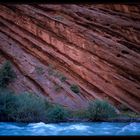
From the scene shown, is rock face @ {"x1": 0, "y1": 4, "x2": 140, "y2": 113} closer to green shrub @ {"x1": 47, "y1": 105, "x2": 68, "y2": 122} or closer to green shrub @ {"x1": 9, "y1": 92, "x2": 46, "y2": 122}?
green shrub @ {"x1": 47, "y1": 105, "x2": 68, "y2": 122}

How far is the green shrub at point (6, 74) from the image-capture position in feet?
32.9

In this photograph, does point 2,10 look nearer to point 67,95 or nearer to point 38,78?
point 38,78

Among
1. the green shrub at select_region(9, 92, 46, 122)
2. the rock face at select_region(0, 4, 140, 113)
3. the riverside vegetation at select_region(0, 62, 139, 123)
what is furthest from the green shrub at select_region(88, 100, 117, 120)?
the green shrub at select_region(9, 92, 46, 122)

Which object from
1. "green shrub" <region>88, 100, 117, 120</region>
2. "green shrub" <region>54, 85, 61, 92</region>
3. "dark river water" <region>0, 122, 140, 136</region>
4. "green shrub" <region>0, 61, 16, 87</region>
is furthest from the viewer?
"green shrub" <region>54, 85, 61, 92</region>

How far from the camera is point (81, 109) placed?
32.6 ft

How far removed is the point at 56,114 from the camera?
885 cm

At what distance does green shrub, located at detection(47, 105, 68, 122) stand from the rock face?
119 cm

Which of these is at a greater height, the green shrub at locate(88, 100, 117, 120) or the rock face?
the rock face

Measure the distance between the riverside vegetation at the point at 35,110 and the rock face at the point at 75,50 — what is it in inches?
27.3

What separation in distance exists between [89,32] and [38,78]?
2.68 meters

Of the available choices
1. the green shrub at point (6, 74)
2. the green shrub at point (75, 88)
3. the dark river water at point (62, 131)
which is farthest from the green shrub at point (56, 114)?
the dark river water at point (62, 131)

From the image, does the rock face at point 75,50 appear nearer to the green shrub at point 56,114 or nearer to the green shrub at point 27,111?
the green shrub at point 56,114

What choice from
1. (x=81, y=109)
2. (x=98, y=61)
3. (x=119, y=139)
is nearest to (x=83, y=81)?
(x=98, y=61)

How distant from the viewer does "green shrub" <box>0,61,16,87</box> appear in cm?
1004
